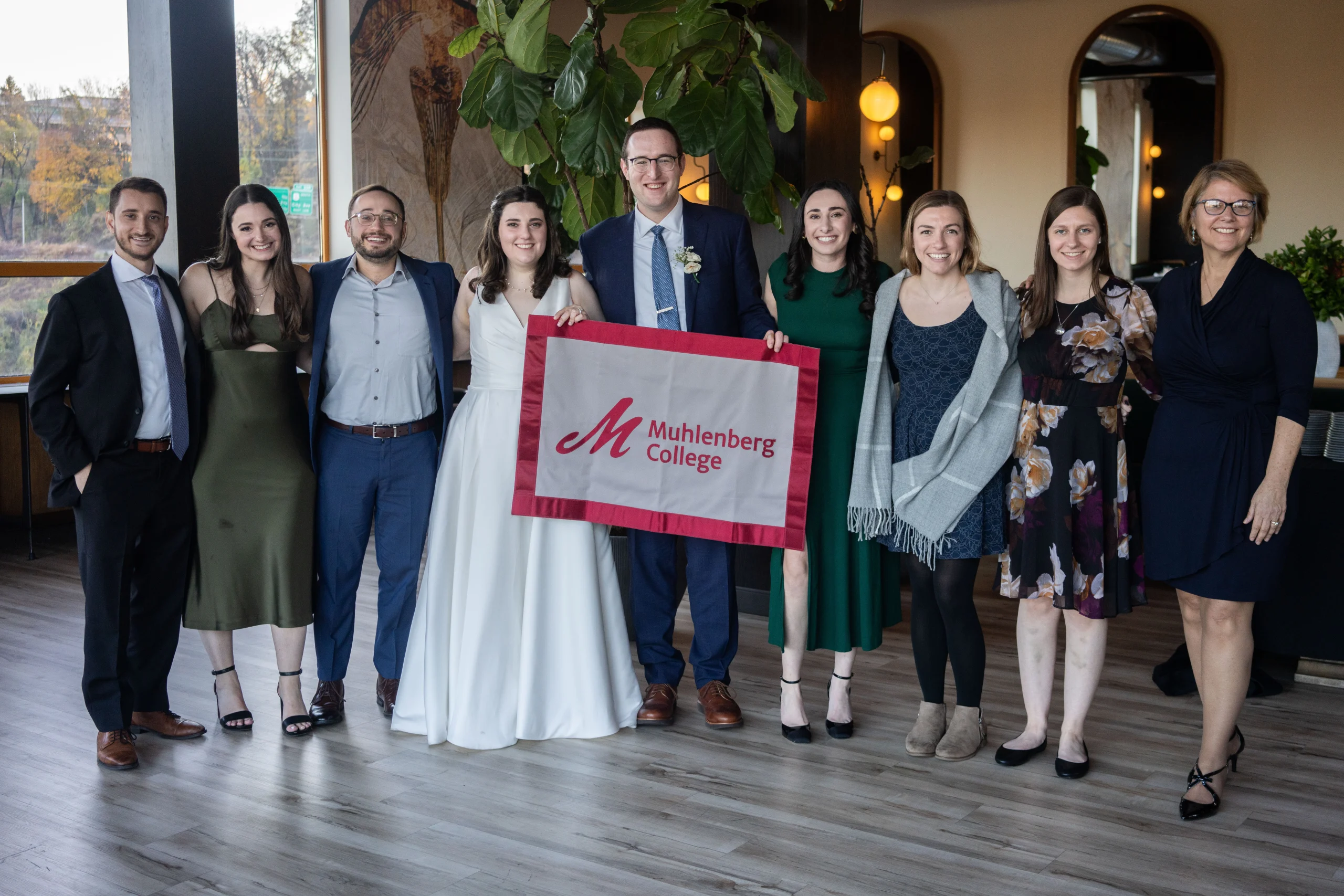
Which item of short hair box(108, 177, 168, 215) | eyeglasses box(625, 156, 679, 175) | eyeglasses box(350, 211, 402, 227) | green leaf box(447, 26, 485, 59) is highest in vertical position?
green leaf box(447, 26, 485, 59)

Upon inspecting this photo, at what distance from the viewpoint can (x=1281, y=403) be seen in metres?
2.62

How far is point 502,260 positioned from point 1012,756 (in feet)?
6.21

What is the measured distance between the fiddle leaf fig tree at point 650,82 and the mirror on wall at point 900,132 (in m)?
5.13

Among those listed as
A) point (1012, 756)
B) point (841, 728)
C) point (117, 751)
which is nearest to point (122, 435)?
point (117, 751)

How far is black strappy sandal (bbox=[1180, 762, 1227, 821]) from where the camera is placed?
2787 millimetres

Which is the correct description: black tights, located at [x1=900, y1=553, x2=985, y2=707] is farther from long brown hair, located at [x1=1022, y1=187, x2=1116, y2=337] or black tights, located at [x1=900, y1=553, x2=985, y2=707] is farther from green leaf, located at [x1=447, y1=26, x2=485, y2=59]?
green leaf, located at [x1=447, y1=26, x2=485, y2=59]

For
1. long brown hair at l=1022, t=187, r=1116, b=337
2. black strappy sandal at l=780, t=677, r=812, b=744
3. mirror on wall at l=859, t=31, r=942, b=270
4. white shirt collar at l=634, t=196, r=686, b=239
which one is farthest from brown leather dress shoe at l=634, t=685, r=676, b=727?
mirror on wall at l=859, t=31, r=942, b=270

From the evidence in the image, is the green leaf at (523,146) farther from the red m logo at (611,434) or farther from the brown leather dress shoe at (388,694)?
the brown leather dress shoe at (388,694)

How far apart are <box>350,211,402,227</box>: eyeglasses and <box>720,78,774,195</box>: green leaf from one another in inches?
44.8

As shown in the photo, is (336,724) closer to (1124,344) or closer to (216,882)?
(216,882)

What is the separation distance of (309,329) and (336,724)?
113cm

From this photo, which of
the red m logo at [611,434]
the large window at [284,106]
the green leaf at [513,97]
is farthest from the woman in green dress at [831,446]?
the large window at [284,106]

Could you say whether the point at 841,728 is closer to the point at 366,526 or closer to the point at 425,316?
the point at 366,526

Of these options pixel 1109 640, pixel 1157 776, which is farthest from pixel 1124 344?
pixel 1109 640
